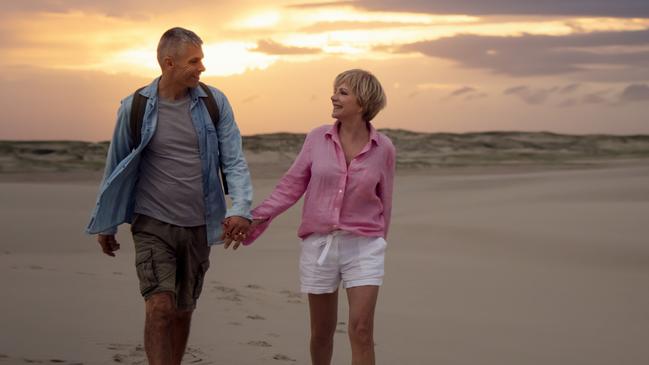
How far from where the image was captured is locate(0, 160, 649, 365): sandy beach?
7.68m

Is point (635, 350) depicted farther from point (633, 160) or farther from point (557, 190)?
point (633, 160)

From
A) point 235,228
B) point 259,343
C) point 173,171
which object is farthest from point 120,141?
point 259,343

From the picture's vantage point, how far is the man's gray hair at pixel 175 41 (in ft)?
17.0

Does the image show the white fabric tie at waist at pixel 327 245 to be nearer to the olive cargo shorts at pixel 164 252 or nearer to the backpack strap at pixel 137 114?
the olive cargo shorts at pixel 164 252

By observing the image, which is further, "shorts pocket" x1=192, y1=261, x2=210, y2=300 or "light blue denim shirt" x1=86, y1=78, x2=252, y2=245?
"shorts pocket" x1=192, y1=261, x2=210, y2=300

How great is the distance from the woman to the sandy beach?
82.0 inches

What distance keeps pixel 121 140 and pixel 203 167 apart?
44 centimetres

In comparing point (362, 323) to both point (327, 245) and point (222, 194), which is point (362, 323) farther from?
point (222, 194)

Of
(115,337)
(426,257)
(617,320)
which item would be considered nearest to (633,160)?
(426,257)

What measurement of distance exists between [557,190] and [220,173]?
16.2 m

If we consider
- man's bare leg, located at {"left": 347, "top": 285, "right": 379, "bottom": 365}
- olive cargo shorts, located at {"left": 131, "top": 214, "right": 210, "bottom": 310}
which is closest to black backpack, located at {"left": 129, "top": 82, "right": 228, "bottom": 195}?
olive cargo shorts, located at {"left": 131, "top": 214, "right": 210, "bottom": 310}

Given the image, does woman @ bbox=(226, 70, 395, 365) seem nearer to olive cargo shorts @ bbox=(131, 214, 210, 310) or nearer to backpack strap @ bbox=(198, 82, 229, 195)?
backpack strap @ bbox=(198, 82, 229, 195)

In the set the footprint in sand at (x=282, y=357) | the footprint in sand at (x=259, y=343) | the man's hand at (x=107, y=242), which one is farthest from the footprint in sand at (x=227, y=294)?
the man's hand at (x=107, y=242)

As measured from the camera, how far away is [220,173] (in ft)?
18.0
